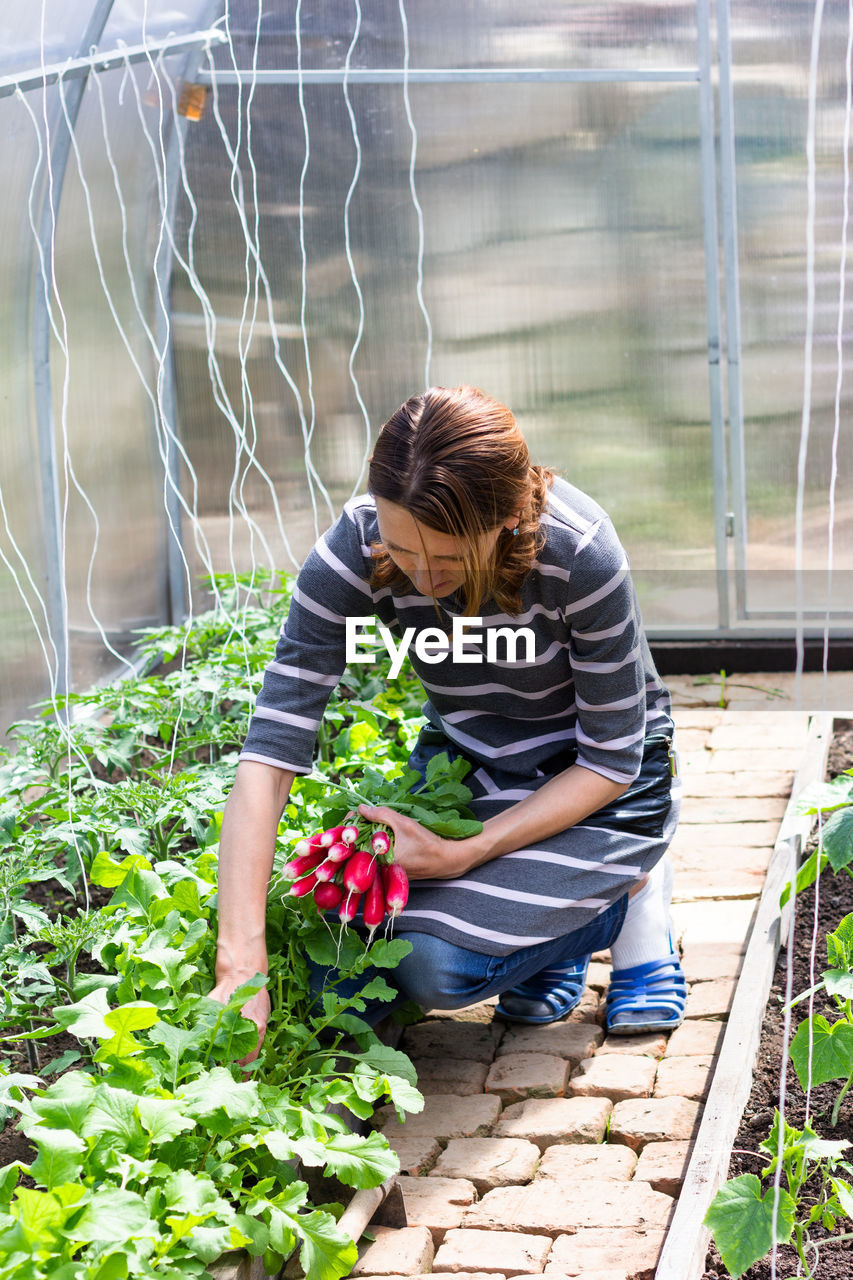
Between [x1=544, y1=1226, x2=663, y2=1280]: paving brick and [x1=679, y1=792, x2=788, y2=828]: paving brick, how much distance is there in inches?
58.1

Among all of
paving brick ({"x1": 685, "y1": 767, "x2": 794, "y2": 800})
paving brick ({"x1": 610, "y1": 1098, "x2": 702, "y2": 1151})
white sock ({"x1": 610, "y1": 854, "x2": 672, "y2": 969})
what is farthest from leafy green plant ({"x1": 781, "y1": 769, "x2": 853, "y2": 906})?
paving brick ({"x1": 685, "y1": 767, "x2": 794, "y2": 800})

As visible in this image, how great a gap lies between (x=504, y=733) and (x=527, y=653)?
193 millimetres

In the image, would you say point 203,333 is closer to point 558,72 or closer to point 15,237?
point 15,237

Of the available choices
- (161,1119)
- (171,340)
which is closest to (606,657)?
(161,1119)

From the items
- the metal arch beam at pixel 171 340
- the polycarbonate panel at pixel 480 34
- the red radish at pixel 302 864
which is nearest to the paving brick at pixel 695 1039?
the red radish at pixel 302 864

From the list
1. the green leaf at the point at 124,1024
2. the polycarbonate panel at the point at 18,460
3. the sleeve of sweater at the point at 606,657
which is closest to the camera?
the green leaf at the point at 124,1024

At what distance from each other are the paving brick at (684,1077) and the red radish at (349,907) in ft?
1.96

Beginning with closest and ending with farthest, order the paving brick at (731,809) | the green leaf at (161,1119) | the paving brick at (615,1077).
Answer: the green leaf at (161,1119), the paving brick at (615,1077), the paving brick at (731,809)

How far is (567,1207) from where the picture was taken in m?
1.89

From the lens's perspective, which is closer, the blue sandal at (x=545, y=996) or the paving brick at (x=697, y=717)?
the blue sandal at (x=545, y=996)

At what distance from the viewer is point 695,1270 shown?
1.66 meters

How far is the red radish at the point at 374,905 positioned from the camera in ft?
6.38

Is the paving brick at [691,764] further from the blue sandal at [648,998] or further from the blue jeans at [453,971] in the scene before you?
the blue jeans at [453,971]

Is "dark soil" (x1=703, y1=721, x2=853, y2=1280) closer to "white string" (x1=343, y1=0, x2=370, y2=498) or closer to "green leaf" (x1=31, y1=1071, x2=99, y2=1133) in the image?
"green leaf" (x1=31, y1=1071, x2=99, y2=1133)
